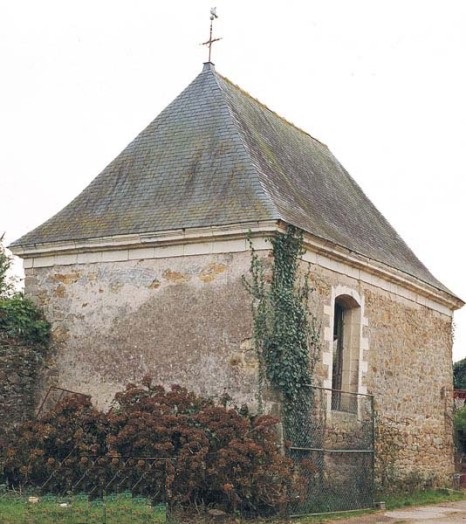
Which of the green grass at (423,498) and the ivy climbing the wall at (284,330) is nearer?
the ivy climbing the wall at (284,330)

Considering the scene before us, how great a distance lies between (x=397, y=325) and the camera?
15.8 meters

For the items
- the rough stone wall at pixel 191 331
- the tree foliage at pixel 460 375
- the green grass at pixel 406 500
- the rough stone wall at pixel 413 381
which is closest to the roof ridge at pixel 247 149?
the rough stone wall at pixel 191 331

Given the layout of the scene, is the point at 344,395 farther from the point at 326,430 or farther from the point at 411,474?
the point at 411,474

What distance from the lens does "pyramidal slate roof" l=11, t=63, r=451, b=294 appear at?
43.0ft

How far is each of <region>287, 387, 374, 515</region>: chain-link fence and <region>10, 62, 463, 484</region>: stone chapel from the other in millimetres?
362

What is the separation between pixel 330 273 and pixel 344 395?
202 cm

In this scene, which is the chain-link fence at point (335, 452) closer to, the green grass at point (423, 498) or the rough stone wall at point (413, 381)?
the green grass at point (423, 498)

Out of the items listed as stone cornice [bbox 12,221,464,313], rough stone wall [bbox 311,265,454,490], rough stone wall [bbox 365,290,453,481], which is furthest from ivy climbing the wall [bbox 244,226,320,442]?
rough stone wall [bbox 365,290,453,481]

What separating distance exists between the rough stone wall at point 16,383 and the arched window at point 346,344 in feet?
15.8

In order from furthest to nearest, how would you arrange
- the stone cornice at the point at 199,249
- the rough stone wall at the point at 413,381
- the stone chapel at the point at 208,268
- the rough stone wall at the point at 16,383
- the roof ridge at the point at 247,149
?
1. the rough stone wall at the point at 413,381
2. the rough stone wall at the point at 16,383
3. the stone chapel at the point at 208,268
4. the stone cornice at the point at 199,249
5. the roof ridge at the point at 247,149

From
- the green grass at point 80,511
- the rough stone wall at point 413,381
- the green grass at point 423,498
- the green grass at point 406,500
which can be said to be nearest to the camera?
the green grass at point 80,511

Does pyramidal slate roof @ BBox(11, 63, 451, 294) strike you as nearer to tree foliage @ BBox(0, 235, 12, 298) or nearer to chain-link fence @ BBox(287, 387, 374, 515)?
chain-link fence @ BBox(287, 387, 374, 515)

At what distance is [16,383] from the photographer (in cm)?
1365

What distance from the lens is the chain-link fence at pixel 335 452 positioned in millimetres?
12000
